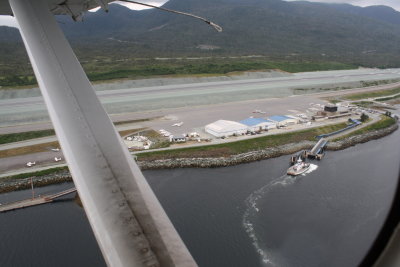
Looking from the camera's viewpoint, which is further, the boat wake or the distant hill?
the distant hill

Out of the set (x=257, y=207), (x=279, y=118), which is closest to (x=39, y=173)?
(x=257, y=207)

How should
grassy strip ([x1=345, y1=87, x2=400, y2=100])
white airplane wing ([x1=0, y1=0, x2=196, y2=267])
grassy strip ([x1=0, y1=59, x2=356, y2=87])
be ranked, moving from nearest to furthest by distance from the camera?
white airplane wing ([x1=0, y1=0, x2=196, y2=267])
grassy strip ([x1=345, y1=87, x2=400, y2=100])
grassy strip ([x1=0, y1=59, x2=356, y2=87])

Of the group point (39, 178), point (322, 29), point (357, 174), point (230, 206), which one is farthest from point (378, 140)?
point (322, 29)

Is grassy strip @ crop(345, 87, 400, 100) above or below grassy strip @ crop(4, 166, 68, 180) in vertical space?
above

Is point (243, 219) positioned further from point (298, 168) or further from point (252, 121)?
point (252, 121)

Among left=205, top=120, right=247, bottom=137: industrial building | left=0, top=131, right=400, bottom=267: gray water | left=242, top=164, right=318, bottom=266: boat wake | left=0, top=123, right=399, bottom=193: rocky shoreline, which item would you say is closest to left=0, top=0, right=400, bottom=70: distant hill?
left=205, top=120, right=247, bottom=137: industrial building

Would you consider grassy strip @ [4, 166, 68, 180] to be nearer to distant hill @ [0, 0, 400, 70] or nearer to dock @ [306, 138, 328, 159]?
dock @ [306, 138, 328, 159]

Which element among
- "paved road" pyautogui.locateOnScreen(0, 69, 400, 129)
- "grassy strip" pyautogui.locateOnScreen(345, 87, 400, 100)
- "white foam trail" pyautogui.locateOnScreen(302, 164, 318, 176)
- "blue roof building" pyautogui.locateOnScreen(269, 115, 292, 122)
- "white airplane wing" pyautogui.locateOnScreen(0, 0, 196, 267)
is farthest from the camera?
"grassy strip" pyautogui.locateOnScreen(345, 87, 400, 100)
